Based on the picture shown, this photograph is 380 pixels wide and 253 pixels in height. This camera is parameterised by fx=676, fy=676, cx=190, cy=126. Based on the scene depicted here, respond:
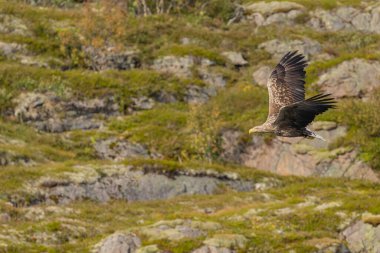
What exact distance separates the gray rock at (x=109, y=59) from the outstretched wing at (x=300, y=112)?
66.3 m

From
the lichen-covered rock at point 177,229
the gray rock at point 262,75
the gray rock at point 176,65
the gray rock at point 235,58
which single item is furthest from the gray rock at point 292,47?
the lichen-covered rock at point 177,229

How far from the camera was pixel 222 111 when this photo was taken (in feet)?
250

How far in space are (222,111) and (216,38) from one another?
2661cm

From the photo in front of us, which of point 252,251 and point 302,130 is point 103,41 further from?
point 302,130

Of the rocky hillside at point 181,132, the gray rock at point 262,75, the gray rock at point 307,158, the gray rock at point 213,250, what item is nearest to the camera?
the gray rock at point 213,250

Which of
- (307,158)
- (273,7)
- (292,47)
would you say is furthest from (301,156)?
(273,7)

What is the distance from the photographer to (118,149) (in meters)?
66.2

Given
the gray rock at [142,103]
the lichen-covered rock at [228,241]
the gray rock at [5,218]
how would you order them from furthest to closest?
the gray rock at [142,103] → the gray rock at [5,218] → the lichen-covered rock at [228,241]

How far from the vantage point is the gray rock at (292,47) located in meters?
95.9

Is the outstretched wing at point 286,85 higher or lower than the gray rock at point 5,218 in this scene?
higher

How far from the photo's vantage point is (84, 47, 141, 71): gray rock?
293ft

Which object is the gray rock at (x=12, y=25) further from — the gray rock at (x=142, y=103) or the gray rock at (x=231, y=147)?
the gray rock at (x=231, y=147)

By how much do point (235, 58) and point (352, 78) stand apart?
20.4m

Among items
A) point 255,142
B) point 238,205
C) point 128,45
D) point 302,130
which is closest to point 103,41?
point 128,45
